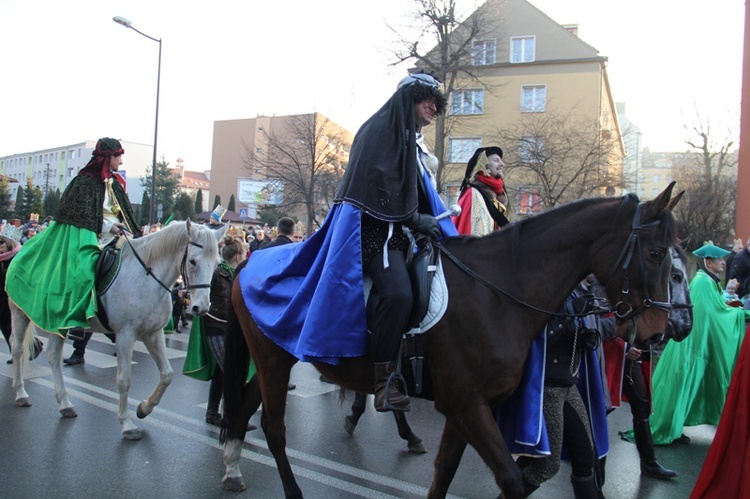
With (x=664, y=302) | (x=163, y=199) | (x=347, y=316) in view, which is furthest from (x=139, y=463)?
(x=163, y=199)

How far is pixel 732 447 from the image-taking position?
353 centimetres

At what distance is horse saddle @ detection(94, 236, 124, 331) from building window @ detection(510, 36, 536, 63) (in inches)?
1279

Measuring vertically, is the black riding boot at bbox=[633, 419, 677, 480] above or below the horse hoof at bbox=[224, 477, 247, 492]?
above

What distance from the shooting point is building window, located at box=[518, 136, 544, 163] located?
988 inches

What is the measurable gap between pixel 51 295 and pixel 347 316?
14.6 ft

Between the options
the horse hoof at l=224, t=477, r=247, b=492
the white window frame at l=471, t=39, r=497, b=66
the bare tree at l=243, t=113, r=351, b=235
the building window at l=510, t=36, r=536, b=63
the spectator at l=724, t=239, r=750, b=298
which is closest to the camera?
the horse hoof at l=224, t=477, r=247, b=492

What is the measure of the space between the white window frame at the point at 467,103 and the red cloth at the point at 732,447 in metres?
27.6

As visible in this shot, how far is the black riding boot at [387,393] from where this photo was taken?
134 inches

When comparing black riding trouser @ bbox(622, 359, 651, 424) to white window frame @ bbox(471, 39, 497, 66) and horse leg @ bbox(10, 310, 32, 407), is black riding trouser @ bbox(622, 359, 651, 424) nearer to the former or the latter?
horse leg @ bbox(10, 310, 32, 407)

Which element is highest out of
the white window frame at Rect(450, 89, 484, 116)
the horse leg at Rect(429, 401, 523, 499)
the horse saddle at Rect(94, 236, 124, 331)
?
the white window frame at Rect(450, 89, 484, 116)

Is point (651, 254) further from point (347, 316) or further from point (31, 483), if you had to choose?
point (31, 483)

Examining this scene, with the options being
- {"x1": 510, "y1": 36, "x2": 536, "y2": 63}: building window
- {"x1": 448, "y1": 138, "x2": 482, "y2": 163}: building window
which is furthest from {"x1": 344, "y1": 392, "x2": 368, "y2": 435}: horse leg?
{"x1": 510, "y1": 36, "x2": 536, "y2": 63}: building window

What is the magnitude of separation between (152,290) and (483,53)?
25.2m

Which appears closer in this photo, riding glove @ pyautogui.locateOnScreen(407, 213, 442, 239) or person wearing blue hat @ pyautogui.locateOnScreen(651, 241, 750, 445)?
riding glove @ pyautogui.locateOnScreen(407, 213, 442, 239)
